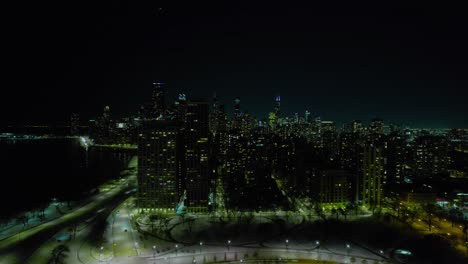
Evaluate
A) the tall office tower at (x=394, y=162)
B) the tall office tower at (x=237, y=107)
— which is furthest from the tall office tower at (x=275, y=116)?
the tall office tower at (x=394, y=162)

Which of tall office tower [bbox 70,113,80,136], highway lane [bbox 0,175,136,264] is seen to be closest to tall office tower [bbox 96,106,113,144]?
tall office tower [bbox 70,113,80,136]

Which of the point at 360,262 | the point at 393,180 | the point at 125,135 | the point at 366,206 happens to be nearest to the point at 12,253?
the point at 360,262

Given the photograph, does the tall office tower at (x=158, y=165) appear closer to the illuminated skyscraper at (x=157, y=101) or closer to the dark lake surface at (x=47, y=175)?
the dark lake surface at (x=47, y=175)

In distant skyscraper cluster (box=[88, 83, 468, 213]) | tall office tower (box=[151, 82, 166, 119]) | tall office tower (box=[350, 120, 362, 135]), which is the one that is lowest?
distant skyscraper cluster (box=[88, 83, 468, 213])

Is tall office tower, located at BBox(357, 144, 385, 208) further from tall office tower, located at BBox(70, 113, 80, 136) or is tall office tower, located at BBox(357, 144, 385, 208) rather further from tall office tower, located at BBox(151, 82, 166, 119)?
tall office tower, located at BBox(70, 113, 80, 136)

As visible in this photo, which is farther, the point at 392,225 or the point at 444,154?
the point at 444,154

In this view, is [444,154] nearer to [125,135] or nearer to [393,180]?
[393,180]

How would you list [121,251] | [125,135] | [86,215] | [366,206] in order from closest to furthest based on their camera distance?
[121,251] < [86,215] < [366,206] < [125,135]
